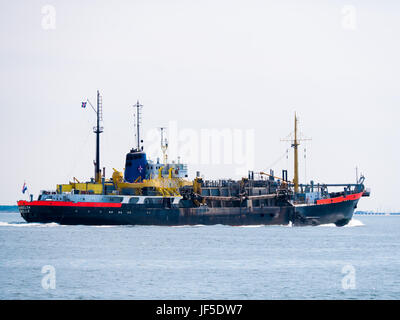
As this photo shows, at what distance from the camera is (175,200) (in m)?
90.4

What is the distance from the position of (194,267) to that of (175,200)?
40.7 m

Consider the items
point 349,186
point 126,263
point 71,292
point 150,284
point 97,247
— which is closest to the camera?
point 71,292

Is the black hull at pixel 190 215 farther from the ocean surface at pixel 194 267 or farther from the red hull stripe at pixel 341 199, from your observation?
the ocean surface at pixel 194 267

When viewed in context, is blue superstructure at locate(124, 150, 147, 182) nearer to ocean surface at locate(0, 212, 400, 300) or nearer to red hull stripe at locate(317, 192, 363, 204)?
ocean surface at locate(0, 212, 400, 300)

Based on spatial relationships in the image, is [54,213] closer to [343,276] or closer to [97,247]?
[97,247]

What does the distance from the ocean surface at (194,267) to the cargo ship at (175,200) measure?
32.8 ft

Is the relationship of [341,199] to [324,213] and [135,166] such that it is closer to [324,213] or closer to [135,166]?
[324,213]

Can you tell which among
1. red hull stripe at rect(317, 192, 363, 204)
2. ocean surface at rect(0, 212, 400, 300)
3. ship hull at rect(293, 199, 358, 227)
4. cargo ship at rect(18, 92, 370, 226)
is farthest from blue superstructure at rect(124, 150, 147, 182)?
red hull stripe at rect(317, 192, 363, 204)

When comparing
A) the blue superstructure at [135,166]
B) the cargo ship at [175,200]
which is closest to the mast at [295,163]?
the cargo ship at [175,200]

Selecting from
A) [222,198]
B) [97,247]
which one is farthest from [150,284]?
[222,198]

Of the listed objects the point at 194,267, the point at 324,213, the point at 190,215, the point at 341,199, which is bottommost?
the point at 194,267

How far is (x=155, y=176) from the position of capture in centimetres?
9469

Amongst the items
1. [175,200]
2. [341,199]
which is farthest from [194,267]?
[341,199]
